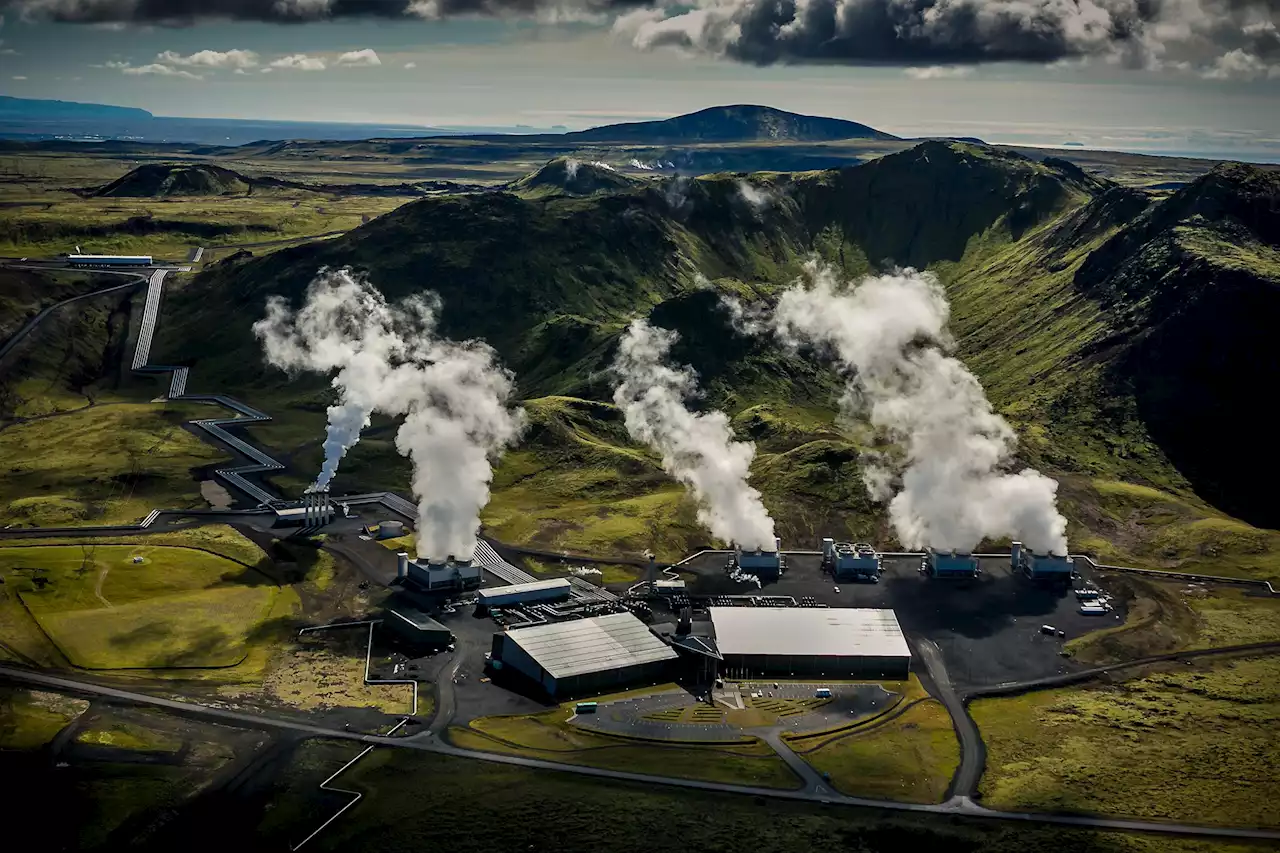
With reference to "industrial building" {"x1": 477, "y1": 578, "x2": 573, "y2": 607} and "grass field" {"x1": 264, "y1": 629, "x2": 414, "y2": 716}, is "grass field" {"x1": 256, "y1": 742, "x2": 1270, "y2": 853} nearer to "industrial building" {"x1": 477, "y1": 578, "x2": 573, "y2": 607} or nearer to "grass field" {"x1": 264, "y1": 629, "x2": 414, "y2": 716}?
"grass field" {"x1": 264, "y1": 629, "x2": 414, "y2": 716}

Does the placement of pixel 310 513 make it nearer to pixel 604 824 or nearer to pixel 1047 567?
pixel 604 824

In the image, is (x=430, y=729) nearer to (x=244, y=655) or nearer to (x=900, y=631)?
(x=244, y=655)

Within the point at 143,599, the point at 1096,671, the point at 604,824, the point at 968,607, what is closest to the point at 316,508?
the point at 143,599

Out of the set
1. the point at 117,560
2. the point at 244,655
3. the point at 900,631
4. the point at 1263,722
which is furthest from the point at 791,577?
the point at 117,560

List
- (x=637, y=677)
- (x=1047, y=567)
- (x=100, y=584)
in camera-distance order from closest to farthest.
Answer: (x=637, y=677) < (x=100, y=584) < (x=1047, y=567)

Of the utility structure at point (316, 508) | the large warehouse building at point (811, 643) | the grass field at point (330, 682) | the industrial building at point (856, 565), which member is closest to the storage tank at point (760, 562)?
the industrial building at point (856, 565)

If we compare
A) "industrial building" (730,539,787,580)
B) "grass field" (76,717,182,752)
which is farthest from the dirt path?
"industrial building" (730,539,787,580)

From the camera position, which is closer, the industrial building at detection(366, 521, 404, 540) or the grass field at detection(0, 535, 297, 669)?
the grass field at detection(0, 535, 297, 669)
